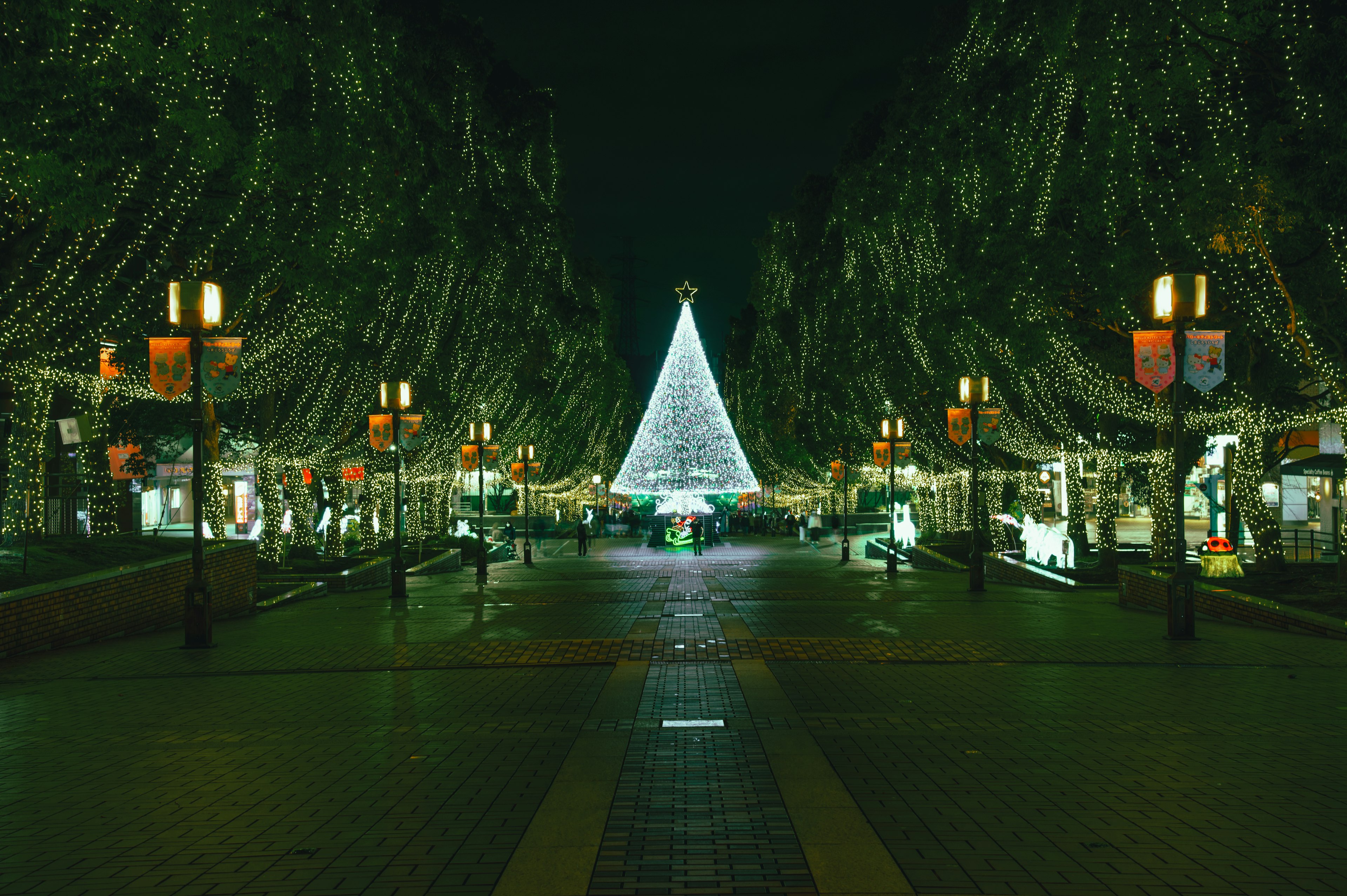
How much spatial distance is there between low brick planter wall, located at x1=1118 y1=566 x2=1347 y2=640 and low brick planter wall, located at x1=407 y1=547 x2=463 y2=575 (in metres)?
18.4

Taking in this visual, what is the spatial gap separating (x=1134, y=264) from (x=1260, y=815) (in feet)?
50.4

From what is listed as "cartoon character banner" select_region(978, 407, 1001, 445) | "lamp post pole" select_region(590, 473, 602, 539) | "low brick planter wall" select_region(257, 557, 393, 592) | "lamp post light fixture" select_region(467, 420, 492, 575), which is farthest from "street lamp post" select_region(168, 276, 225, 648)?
"lamp post pole" select_region(590, 473, 602, 539)

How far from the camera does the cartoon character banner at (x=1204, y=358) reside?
42.0 feet

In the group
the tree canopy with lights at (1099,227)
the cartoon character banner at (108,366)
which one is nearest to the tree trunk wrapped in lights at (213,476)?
the cartoon character banner at (108,366)

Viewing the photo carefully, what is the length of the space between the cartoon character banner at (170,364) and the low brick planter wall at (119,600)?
9.26ft

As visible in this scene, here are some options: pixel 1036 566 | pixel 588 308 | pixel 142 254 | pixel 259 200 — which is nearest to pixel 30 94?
pixel 259 200

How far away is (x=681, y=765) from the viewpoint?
6.86 m

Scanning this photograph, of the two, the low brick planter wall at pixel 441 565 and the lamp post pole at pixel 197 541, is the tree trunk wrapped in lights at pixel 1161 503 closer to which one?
the low brick planter wall at pixel 441 565

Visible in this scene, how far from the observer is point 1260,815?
568 cm

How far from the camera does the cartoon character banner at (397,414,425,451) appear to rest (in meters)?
20.8

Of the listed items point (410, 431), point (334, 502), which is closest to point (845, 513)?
point (334, 502)

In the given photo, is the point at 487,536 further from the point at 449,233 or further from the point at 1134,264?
the point at 1134,264

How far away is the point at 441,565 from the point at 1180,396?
2200 centimetres

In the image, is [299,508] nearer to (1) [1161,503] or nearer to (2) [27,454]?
(2) [27,454]
